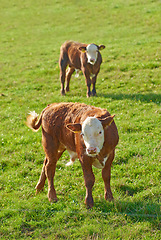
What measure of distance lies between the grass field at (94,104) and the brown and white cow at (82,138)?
530 millimetres

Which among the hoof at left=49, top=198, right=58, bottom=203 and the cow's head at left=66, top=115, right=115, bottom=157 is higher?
the cow's head at left=66, top=115, right=115, bottom=157

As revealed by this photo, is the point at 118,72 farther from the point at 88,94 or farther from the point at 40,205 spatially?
the point at 40,205

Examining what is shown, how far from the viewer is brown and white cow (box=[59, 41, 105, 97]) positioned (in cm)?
1455

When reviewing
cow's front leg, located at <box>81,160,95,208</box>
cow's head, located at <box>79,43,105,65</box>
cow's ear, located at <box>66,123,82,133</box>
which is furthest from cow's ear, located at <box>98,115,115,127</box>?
cow's head, located at <box>79,43,105,65</box>

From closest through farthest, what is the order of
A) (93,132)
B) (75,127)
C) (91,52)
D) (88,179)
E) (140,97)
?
1. (93,132)
2. (75,127)
3. (88,179)
4. (140,97)
5. (91,52)

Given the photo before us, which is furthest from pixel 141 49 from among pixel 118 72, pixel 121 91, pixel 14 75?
pixel 14 75

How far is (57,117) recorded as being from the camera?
7.47 meters

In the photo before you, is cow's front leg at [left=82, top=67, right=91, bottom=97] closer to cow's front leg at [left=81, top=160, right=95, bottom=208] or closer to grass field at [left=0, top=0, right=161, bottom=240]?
grass field at [left=0, top=0, right=161, bottom=240]

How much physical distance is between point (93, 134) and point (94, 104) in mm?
7043

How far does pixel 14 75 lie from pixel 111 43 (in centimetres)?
755

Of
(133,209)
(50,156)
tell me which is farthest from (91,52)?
(133,209)

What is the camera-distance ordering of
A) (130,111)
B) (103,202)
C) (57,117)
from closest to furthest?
(103,202) → (57,117) → (130,111)

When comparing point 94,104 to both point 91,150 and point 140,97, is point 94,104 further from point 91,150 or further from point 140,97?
point 91,150

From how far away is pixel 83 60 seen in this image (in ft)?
49.0
